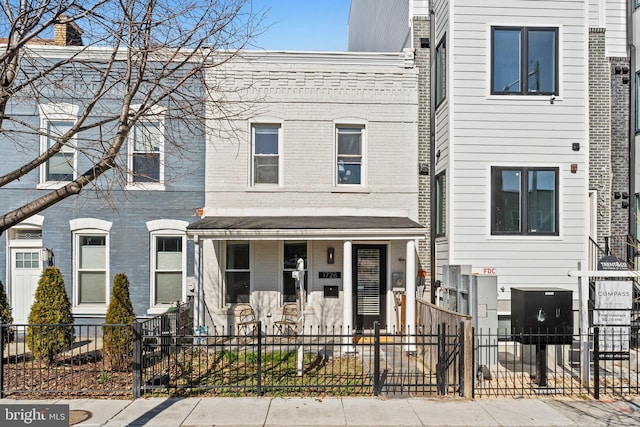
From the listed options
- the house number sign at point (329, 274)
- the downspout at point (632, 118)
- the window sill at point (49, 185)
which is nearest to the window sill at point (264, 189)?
the house number sign at point (329, 274)

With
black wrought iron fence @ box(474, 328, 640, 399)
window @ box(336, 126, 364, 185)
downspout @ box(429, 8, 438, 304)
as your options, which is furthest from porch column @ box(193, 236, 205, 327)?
black wrought iron fence @ box(474, 328, 640, 399)

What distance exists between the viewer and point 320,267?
12.8m

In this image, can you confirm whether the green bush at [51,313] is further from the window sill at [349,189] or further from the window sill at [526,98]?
the window sill at [526,98]

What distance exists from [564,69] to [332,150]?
5.42 m

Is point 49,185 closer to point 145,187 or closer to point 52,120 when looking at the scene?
point 52,120

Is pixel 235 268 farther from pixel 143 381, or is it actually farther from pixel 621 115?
pixel 621 115

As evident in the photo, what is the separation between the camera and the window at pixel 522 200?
37.3 ft

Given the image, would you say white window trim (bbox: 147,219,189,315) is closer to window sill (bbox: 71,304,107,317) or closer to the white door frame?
window sill (bbox: 71,304,107,317)

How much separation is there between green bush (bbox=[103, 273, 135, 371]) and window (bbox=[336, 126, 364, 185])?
564 cm

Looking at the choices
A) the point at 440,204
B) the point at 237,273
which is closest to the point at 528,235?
the point at 440,204

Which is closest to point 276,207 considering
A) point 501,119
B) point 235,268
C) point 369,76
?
point 235,268

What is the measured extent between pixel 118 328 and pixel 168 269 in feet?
11.0

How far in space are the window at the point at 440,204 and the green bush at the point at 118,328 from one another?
22.7 ft

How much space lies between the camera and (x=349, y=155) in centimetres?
1297
